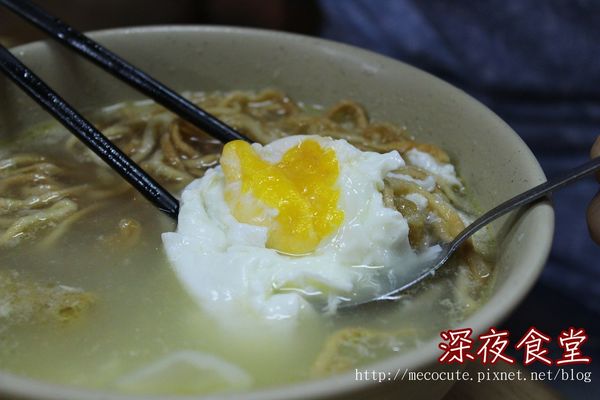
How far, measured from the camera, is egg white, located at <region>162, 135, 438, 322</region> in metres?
1.15

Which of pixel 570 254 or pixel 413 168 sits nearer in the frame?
pixel 413 168

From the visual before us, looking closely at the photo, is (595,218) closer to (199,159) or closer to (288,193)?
(288,193)

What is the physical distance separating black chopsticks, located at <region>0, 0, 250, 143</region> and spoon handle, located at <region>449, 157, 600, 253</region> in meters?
0.58

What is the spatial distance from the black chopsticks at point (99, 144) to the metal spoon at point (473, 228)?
1.54ft

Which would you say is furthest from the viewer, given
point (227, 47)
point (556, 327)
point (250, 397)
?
point (556, 327)

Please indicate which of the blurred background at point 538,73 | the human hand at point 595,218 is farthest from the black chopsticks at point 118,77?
the human hand at point 595,218

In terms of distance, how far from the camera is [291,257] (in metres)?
1.21

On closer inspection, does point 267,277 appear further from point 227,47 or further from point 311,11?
point 311,11

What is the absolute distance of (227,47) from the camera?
1.79 m

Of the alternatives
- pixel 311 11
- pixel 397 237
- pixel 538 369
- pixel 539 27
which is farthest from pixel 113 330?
pixel 311 11

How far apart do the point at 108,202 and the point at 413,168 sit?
733mm

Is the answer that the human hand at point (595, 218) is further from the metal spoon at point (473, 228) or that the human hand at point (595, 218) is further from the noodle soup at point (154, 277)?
the noodle soup at point (154, 277)

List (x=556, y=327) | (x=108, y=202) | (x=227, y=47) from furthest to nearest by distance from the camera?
(x=556, y=327)
(x=227, y=47)
(x=108, y=202)

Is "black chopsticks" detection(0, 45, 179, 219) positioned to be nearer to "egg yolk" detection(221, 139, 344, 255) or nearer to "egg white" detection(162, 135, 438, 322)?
"egg white" detection(162, 135, 438, 322)
